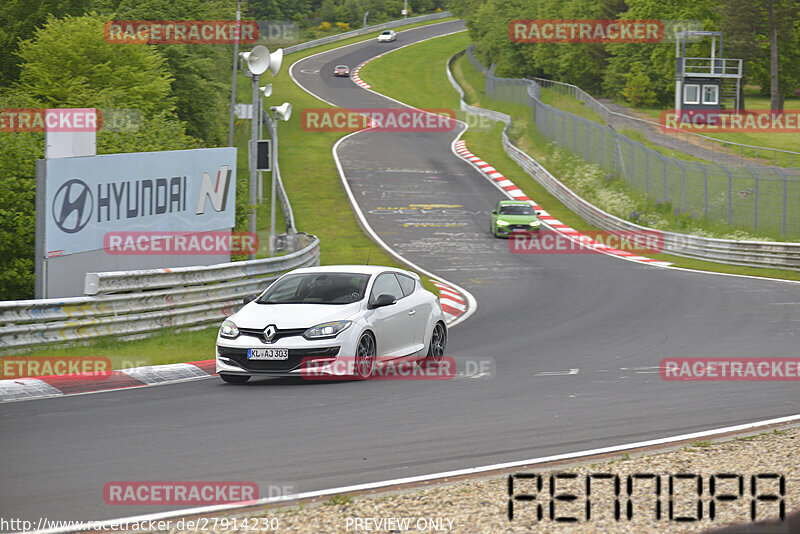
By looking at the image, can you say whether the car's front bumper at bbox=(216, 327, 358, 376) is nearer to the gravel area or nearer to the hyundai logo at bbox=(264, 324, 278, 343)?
the hyundai logo at bbox=(264, 324, 278, 343)

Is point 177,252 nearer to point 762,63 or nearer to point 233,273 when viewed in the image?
point 233,273

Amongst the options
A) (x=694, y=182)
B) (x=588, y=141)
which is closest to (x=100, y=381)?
(x=694, y=182)

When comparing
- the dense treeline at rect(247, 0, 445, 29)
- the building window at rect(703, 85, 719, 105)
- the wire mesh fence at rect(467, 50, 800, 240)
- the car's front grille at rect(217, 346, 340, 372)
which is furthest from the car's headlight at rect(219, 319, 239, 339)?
the dense treeline at rect(247, 0, 445, 29)

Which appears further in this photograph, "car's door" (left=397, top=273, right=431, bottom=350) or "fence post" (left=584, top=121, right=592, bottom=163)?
"fence post" (left=584, top=121, right=592, bottom=163)

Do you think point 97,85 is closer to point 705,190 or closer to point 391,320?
point 705,190

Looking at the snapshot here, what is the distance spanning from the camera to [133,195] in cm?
1683

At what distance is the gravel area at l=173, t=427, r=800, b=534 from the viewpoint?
633 cm

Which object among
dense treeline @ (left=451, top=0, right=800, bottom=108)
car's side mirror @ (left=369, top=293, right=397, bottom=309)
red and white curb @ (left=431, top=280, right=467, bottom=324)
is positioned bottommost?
red and white curb @ (left=431, top=280, right=467, bottom=324)

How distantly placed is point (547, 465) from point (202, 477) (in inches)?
105

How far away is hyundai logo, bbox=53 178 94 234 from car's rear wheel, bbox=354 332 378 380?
204 inches

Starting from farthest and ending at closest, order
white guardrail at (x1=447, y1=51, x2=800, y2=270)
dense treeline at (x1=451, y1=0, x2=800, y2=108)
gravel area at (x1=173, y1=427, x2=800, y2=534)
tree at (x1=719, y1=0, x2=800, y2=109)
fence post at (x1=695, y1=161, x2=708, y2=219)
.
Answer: tree at (x1=719, y1=0, x2=800, y2=109), dense treeline at (x1=451, y1=0, x2=800, y2=108), fence post at (x1=695, y1=161, x2=708, y2=219), white guardrail at (x1=447, y1=51, x2=800, y2=270), gravel area at (x1=173, y1=427, x2=800, y2=534)

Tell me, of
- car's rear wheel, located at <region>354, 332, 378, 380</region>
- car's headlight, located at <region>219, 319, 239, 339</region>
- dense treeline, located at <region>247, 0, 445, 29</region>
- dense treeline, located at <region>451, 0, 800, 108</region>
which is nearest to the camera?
car's headlight, located at <region>219, 319, 239, 339</region>

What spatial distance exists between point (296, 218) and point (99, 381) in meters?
30.1

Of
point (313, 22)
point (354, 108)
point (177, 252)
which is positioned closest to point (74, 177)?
point (177, 252)
